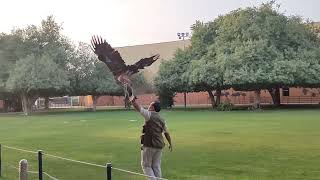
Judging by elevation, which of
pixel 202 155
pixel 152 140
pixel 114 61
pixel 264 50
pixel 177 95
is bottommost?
pixel 202 155

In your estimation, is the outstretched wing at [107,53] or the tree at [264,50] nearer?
the outstretched wing at [107,53]

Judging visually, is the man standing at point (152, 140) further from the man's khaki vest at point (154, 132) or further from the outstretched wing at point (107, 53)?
the outstretched wing at point (107, 53)

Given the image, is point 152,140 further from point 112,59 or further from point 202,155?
point 202,155

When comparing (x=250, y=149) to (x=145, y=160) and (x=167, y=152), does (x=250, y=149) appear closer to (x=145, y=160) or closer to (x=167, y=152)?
(x=167, y=152)

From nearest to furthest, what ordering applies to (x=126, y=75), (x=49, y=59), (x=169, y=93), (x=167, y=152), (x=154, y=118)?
(x=126, y=75) < (x=154, y=118) < (x=167, y=152) < (x=49, y=59) < (x=169, y=93)

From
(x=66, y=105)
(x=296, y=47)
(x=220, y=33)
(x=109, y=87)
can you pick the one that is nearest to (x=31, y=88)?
(x=109, y=87)

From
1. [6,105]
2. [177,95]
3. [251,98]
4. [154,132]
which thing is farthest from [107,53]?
[177,95]

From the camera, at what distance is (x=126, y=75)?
8.16 metres

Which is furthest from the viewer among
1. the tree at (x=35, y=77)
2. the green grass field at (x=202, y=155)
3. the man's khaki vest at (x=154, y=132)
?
the tree at (x=35, y=77)

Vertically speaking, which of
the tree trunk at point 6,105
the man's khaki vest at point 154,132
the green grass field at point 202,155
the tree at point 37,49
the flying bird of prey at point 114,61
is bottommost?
the green grass field at point 202,155

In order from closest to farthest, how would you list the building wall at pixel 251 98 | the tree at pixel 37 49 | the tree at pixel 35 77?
the tree at pixel 35 77 < the tree at pixel 37 49 < the building wall at pixel 251 98

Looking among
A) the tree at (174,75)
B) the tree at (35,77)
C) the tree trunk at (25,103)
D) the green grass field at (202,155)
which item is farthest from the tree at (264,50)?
the green grass field at (202,155)

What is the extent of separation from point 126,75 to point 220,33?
182 ft

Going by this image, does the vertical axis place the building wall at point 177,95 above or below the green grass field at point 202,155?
above
